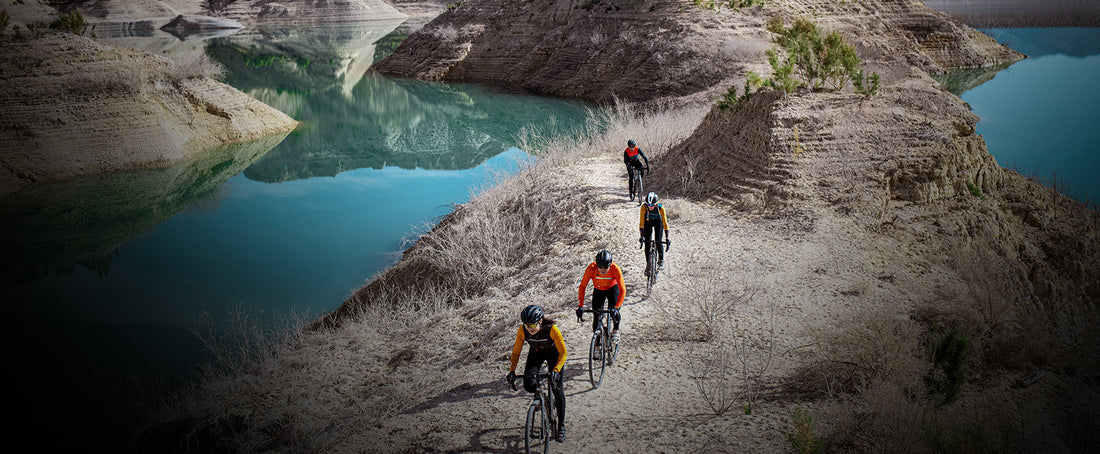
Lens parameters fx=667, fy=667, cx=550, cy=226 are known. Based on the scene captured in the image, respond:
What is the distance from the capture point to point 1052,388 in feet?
22.0

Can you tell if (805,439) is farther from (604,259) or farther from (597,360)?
(597,360)

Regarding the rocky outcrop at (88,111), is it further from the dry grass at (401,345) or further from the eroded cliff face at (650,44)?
the eroded cliff face at (650,44)

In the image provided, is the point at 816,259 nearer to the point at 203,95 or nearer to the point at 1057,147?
the point at 1057,147

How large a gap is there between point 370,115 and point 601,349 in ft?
100

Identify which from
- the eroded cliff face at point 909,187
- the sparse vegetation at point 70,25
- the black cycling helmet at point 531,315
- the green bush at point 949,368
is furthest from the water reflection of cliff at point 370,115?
the green bush at point 949,368

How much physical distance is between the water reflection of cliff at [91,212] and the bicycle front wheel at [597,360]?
13.8m

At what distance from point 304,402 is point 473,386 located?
7.07 feet

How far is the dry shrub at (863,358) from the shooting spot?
6.62 m

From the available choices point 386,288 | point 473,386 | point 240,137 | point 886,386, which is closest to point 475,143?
point 240,137

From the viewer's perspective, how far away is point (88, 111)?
22547mm

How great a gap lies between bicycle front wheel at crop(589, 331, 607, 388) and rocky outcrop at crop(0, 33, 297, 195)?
2157 centimetres

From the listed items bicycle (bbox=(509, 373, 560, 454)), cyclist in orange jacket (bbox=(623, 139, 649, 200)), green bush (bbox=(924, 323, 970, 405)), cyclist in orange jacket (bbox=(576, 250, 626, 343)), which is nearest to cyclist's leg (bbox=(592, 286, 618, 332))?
cyclist in orange jacket (bbox=(576, 250, 626, 343))

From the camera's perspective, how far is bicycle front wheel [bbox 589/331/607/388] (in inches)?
276

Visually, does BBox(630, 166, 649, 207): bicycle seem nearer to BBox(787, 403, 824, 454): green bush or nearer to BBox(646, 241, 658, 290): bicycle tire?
BBox(646, 241, 658, 290): bicycle tire
